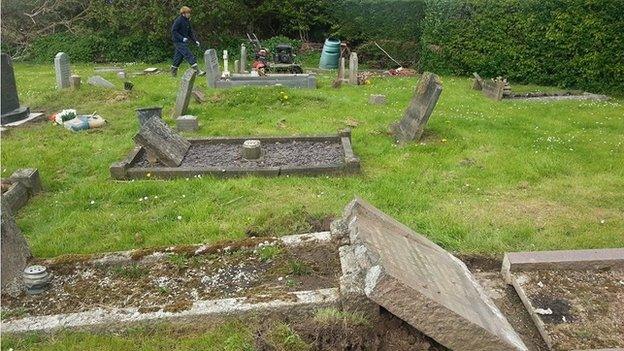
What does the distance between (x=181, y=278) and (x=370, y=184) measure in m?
3.66

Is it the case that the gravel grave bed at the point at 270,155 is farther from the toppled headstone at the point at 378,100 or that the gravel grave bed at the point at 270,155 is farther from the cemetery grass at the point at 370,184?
the toppled headstone at the point at 378,100

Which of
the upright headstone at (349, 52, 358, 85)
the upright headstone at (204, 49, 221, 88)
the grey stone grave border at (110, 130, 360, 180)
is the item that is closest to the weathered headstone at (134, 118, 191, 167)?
the grey stone grave border at (110, 130, 360, 180)

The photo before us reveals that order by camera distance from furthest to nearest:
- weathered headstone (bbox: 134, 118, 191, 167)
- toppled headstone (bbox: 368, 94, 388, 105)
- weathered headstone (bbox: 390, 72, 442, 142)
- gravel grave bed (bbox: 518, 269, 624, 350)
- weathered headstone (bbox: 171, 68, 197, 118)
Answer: toppled headstone (bbox: 368, 94, 388, 105) < weathered headstone (bbox: 171, 68, 197, 118) < weathered headstone (bbox: 390, 72, 442, 142) < weathered headstone (bbox: 134, 118, 191, 167) < gravel grave bed (bbox: 518, 269, 624, 350)

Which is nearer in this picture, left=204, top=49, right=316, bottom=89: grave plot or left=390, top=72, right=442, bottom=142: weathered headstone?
left=390, top=72, right=442, bottom=142: weathered headstone

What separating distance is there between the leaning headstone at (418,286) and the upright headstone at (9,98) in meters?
9.52

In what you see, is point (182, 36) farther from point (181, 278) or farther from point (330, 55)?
point (181, 278)

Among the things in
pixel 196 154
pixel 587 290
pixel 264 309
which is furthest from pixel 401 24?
pixel 264 309

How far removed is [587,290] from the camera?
476cm

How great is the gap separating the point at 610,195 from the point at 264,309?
5580 mm

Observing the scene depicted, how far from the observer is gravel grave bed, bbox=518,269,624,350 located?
419cm

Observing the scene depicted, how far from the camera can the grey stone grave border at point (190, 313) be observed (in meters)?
3.83

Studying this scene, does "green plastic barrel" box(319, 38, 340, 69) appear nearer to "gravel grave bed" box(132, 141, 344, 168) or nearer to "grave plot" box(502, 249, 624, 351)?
"gravel grave bed" box(132, 141, 344, 168)

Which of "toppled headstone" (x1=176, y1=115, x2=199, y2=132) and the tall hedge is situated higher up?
the tall hedge

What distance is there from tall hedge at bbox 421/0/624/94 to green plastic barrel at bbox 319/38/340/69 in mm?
3127
